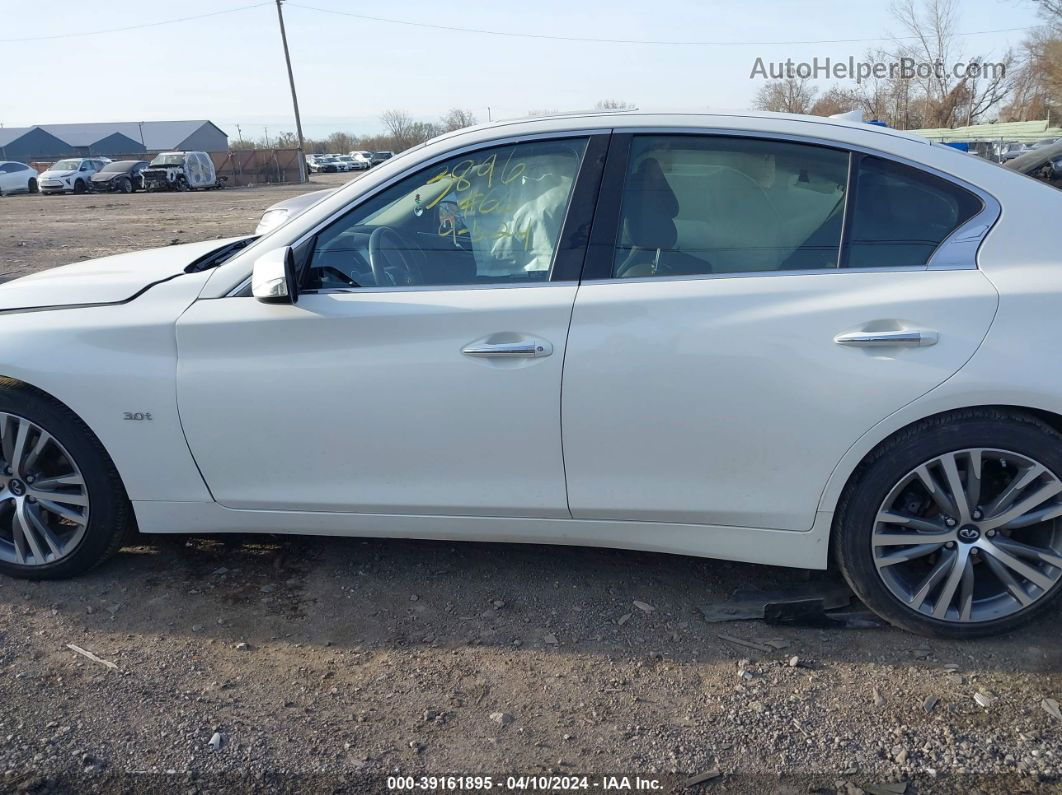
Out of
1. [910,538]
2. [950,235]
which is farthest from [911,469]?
[950,235]

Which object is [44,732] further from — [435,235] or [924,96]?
[924,96]

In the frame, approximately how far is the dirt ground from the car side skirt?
296 mm

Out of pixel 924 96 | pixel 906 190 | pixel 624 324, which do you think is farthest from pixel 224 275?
pixel 924 96

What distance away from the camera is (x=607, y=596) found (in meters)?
3.30

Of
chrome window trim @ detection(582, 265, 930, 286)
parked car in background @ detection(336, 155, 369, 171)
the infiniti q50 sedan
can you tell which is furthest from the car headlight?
parked car in background @ detection(336, 155, 369, 171)

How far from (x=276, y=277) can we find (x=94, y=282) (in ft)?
3.54

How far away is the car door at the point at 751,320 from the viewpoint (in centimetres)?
269

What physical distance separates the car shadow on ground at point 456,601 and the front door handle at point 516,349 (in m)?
1.02

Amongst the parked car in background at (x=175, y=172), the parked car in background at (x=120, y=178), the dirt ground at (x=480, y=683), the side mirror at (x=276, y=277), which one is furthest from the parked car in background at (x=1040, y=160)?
the parked car in background at (x=120, y=178)

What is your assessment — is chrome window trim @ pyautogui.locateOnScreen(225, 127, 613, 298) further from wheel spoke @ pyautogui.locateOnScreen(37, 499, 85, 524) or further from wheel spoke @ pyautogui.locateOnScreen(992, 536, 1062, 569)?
wheel spoke @ pyautogui.locateOnScreen(992, 536, 1062, 569)

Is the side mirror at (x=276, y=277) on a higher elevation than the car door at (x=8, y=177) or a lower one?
lower

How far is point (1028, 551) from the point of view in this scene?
2.84m

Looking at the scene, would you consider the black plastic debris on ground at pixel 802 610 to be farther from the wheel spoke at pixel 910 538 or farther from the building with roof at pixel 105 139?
the building with roof at pixel 105 139

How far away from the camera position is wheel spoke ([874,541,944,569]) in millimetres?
2861
